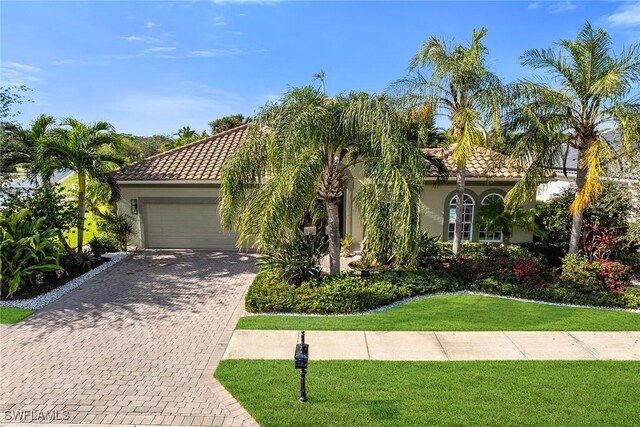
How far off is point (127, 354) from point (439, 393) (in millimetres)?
5663

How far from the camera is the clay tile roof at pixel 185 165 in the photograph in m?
15.8

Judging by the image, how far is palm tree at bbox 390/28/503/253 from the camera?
11180 millimetres

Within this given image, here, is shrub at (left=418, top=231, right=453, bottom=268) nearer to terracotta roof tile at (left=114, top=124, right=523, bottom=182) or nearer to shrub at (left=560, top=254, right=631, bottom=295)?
shrub at (left=560, top=254, right=631, bottom=295)

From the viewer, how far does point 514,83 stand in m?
11.4

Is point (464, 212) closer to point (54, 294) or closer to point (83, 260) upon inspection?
point (83, 260)

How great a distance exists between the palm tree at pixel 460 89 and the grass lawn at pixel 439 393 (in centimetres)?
633

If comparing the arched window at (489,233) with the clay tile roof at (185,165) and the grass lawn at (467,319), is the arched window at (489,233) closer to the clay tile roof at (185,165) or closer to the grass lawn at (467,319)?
the grass lawn at (467,319)

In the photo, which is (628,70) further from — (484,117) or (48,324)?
(48,324)

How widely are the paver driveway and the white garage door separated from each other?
3889 mm

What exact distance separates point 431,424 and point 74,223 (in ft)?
42.6

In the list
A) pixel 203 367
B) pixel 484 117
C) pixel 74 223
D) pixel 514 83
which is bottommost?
pixel 203 367

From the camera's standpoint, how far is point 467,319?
9.12 metres

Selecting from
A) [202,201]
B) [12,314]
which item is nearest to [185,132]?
[202,201]

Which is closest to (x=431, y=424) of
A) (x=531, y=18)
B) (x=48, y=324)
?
(x=48, y=324)
